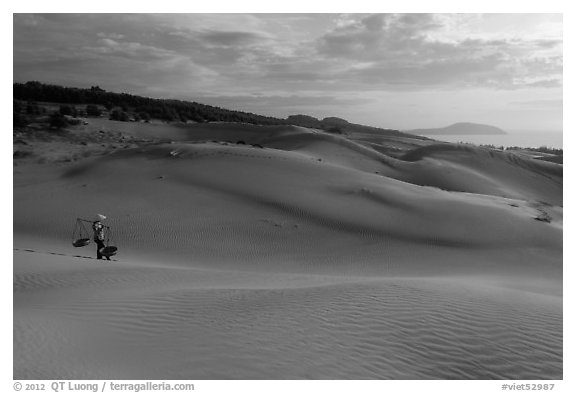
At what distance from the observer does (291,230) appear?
13922 mm

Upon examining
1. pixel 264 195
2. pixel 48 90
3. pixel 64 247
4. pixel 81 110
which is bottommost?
pixel 64 247

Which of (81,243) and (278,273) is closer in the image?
(278,273)

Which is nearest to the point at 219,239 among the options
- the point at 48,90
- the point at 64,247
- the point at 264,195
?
the point at 264,195

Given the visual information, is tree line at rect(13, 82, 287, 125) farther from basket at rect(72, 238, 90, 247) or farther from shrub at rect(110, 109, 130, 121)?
basket at rect(72, 238, 90, 247)

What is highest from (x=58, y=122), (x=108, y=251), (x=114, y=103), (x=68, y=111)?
(x=114, y=103)

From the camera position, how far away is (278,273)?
10.7 meters

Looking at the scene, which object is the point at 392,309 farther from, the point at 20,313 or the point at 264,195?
the point at 264,195

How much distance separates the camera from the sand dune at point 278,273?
550 cm

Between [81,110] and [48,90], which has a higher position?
[48,90]

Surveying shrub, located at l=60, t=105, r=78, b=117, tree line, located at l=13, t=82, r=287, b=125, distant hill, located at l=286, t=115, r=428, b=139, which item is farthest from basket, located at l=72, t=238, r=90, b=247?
distant hill, located at l=286, t=115, r=428, b=139

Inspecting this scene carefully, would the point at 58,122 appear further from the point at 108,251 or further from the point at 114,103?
the point at 108,251

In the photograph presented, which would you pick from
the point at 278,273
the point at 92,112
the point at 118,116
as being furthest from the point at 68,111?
the point at 278,273

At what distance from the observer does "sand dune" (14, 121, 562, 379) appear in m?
5.50

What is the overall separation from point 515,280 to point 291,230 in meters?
6.37
